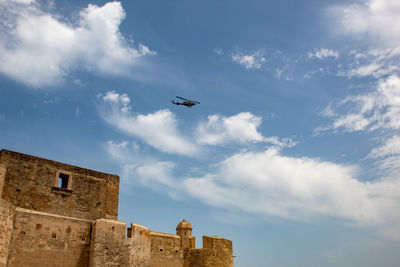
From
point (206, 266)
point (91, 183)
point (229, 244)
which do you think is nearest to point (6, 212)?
point (91, 183)

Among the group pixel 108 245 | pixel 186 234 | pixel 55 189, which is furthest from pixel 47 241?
pixel 186 234

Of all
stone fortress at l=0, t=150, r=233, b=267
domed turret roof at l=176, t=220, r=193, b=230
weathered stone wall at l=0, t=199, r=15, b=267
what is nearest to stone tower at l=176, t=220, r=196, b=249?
Result: domed turret roof at l=176, t=220, r=193, b=230

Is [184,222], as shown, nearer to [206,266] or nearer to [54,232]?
[206,266]

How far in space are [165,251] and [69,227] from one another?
6.83 metres

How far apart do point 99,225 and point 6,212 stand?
4278mm

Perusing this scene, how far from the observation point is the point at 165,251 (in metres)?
24.6

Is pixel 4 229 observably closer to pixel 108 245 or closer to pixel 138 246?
pixel 108 245

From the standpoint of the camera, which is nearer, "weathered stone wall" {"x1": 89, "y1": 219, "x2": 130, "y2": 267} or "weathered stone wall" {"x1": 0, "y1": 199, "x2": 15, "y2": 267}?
"weathered stone wall" {"x1": 0, "y1": 199, "x2": 15, "y2": 267}

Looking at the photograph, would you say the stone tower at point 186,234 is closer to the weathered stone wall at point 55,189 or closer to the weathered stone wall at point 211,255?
the weathered stone wall at point 211,255

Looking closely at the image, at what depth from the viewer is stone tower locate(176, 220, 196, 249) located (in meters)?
27.4

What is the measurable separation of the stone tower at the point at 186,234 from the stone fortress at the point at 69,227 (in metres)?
1.02

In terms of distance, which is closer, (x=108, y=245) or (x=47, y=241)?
(x=47, y=241)

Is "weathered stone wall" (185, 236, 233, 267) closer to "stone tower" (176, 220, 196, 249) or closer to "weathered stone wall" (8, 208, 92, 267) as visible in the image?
"stone tower" (176, 220, 196, 249)

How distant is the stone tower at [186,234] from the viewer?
89.8 ft
